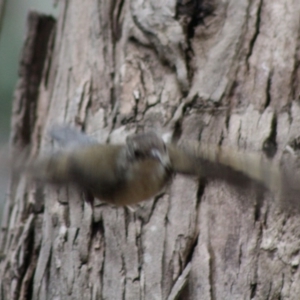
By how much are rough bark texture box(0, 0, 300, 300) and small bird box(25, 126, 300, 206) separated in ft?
0.64

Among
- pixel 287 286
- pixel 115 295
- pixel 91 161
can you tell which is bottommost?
pixel 115 295

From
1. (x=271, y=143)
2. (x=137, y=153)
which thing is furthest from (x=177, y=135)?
(x=137, y=153)

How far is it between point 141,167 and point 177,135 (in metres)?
0.38

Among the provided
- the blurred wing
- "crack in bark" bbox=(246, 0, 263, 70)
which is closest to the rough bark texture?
"crack in bark" bbox=(246, 0, 263, 70)

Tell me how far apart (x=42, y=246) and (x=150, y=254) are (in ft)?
1.33

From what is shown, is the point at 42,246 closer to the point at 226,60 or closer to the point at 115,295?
the point at 115,295

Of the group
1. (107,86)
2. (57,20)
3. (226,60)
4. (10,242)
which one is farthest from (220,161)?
(57,20)

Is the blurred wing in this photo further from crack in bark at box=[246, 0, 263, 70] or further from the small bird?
crack in bark at box=[246, 0, 263, 70]

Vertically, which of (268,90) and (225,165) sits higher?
(268,90)

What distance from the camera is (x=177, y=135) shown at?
2195mm

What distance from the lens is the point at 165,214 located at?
212 centimetres

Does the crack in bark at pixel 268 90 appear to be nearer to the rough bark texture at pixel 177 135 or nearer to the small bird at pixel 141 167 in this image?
the rough bark texture at pixel 177 135

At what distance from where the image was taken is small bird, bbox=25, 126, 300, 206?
70.1 inches

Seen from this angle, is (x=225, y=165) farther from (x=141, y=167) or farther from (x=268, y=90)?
(x=268, y=90)
